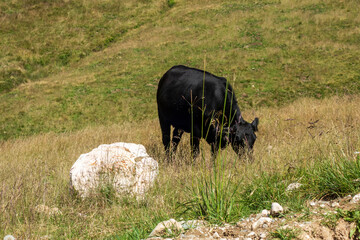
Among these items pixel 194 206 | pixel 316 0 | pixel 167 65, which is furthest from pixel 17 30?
pixel 194 206

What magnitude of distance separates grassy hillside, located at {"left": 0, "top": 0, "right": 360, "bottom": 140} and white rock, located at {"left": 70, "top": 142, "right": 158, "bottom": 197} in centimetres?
678

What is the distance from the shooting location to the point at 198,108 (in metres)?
8.24

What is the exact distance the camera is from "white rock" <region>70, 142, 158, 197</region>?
5734 mm

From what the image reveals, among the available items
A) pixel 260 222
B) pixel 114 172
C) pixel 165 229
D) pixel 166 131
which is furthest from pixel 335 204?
pixel 166 131

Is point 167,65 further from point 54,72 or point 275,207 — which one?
point 275,207

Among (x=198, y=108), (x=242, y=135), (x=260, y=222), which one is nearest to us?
(x=260, y=222)

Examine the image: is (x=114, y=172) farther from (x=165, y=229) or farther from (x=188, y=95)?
(x=188, y=95)

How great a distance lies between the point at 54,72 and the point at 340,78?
75.3ft

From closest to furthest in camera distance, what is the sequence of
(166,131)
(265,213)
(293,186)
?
(265,213) < (293,186) < (166,131)

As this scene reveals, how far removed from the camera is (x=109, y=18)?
135 ft

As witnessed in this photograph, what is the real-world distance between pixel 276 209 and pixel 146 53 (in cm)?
2693

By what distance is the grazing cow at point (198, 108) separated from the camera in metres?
7.48

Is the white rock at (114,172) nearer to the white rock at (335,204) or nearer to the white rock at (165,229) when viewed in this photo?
the white rock at (165,229)

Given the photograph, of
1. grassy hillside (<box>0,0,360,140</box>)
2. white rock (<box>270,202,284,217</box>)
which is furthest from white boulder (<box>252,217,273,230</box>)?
grassy hillside (<box>0,0,360,140</box>)
